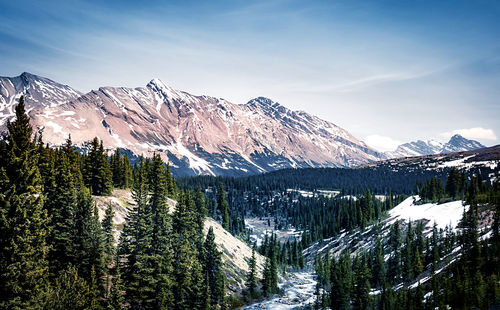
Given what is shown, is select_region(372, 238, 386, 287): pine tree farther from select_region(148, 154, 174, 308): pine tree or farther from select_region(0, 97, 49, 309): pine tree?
select_region(0, 97, 49, 309): pine tree

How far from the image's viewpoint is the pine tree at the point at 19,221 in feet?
92.7

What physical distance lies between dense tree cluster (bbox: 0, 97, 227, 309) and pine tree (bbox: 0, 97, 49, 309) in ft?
0.25

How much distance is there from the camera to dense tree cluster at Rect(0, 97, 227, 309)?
2889cm

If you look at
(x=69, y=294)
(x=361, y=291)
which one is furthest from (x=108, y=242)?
(x=361, y=291)

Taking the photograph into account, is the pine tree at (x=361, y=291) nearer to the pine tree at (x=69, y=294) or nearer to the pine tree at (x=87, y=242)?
the pine tree at (x=87, y=242)

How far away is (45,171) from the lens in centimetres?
5884

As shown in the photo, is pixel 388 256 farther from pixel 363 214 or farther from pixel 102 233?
pixel 102 233

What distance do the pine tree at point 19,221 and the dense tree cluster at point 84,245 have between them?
0.08 m

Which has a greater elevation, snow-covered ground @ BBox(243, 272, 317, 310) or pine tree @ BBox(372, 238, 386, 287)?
pine tree @ BBox(372, 238, 386, 287)

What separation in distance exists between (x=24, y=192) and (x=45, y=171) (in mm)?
33276

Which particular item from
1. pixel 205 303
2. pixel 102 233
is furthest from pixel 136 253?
pixel 205 303

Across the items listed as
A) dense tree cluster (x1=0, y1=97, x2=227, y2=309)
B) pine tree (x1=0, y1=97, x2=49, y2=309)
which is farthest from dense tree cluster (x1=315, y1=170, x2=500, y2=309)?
pine tree (x1=0, y1=97, x2=49, y2=309)

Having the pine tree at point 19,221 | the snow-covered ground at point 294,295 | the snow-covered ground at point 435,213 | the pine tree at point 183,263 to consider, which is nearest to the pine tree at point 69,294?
the pine tree at point 19,221

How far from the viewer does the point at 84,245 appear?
54.2m
